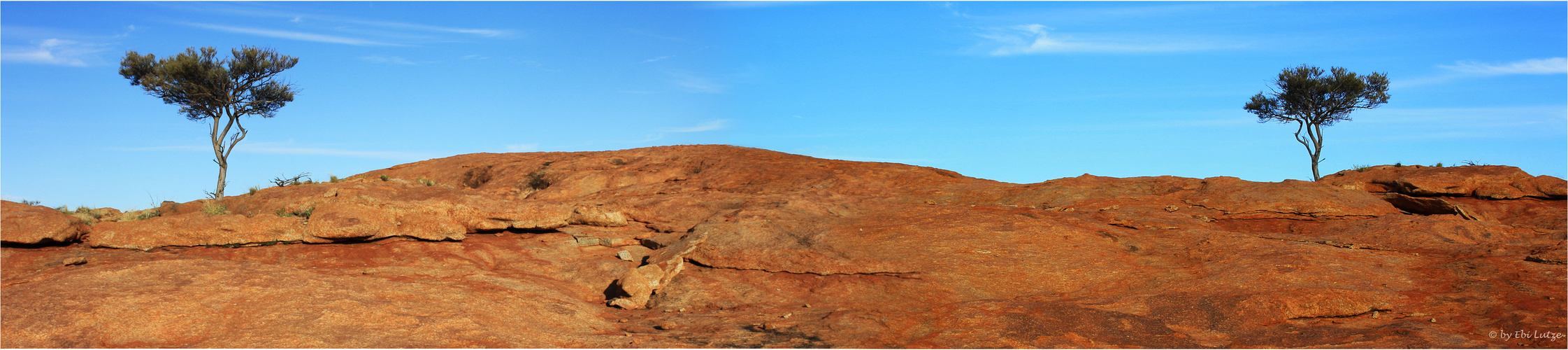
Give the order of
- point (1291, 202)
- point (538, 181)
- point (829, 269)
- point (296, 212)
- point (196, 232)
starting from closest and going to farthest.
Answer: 1. point (829, 269)
2. point (196, 232)
3. point (296, 212)
4. point (1291, 202)
5. point (538, 181)

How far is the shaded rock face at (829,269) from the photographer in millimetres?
9930

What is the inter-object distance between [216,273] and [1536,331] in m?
17.7

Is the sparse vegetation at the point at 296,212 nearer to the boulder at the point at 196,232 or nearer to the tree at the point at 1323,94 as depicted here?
the boulder at the point at 196,232

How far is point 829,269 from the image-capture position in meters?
13.8

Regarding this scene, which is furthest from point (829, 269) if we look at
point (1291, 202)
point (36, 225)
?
point (36, 225)

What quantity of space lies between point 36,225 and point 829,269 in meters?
14.0

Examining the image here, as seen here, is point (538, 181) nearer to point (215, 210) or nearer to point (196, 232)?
point (215, 210)

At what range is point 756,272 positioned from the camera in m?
14.1

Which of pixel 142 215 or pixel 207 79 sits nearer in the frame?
pixel 142 215

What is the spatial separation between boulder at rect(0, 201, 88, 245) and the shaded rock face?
0.90 ft

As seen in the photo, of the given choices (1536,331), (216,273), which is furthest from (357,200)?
(1536,331)

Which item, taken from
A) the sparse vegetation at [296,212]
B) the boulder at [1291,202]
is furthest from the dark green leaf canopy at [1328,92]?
the sparse vegetation at [296,212]

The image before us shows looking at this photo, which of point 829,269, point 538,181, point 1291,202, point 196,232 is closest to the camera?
point 829,269

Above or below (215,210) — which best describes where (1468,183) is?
above
